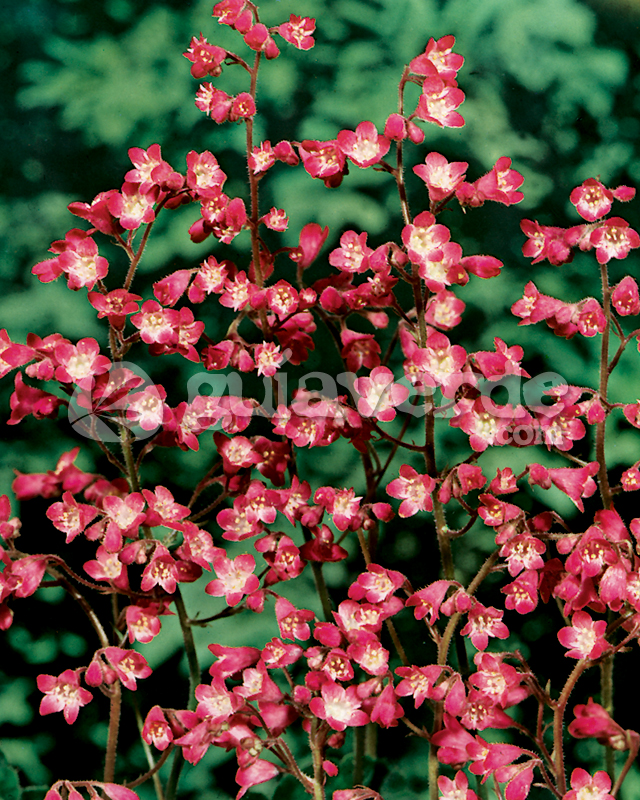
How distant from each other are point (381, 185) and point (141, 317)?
0.50 meters

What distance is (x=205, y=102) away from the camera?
879mm

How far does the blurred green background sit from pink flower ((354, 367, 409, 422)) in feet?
1.02

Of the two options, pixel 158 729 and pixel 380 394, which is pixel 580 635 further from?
pixel 158 729

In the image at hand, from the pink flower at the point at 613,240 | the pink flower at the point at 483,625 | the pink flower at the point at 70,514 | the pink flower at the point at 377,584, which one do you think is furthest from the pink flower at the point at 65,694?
the pink flower at the point at 613,240

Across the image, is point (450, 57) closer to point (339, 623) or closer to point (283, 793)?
point (339, 623)

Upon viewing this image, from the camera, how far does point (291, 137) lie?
1162mm

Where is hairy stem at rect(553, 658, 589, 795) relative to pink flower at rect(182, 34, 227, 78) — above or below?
below

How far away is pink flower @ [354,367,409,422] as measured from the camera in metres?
0.84

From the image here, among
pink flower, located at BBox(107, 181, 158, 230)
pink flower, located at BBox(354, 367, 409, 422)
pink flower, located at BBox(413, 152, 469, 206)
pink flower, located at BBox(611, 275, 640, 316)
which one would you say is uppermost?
pink flower, located at BBox(413, 152, 469, 206)

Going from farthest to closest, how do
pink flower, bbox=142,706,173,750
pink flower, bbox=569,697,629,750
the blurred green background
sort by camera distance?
the blurred green background, pink flower, bbox=142,706,173,750, pink flower, bbox=569,697,629,750

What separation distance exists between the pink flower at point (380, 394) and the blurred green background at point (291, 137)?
31 cm

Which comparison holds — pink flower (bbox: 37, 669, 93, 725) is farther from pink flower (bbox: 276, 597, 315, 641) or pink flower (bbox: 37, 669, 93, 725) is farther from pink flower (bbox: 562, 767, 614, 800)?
pink flower (bbox: 562, 767, 614, 800)

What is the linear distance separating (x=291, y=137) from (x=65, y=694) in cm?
80

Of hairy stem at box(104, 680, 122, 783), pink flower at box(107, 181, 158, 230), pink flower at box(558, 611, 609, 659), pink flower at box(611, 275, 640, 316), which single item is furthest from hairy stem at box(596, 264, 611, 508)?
hairy stem at box(104, 680, 122, 783)
